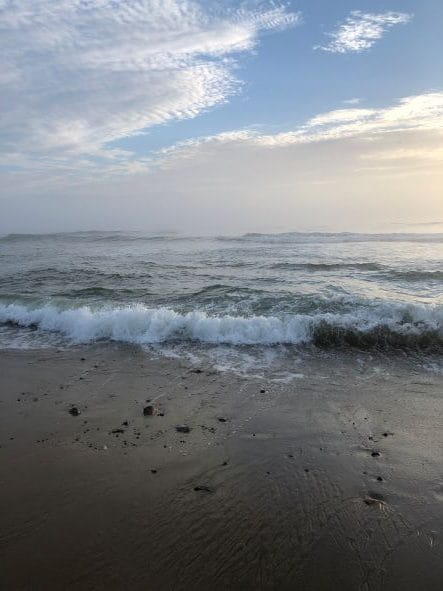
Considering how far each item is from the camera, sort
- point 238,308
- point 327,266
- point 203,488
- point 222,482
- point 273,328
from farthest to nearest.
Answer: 1. point 327,266
2. point 238,308
3. point 273,328
4. point 222,482
5. point 203,488

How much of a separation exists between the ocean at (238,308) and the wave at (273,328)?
0.02 meters

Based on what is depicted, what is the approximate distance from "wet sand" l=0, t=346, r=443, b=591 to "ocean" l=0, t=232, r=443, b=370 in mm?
1719

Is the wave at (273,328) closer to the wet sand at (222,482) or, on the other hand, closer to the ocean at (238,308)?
the ocean at (238,308)

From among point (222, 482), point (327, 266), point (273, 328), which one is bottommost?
point (222, 482)

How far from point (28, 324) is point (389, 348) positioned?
28.1 ft

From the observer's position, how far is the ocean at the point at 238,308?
9023mm

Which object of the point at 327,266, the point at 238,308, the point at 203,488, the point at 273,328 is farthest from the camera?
the point at 327,266

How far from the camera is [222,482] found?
14.5 ft

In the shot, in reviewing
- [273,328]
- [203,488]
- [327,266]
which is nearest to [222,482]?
[203,488]

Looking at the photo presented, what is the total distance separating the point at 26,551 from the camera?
352 cm

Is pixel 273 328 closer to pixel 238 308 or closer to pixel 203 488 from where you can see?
pixel 238 308

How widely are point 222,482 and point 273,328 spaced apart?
5.30m

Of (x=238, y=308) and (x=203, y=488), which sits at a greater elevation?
(x=238, y=308)

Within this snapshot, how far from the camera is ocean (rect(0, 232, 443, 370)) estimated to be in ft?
29.6
